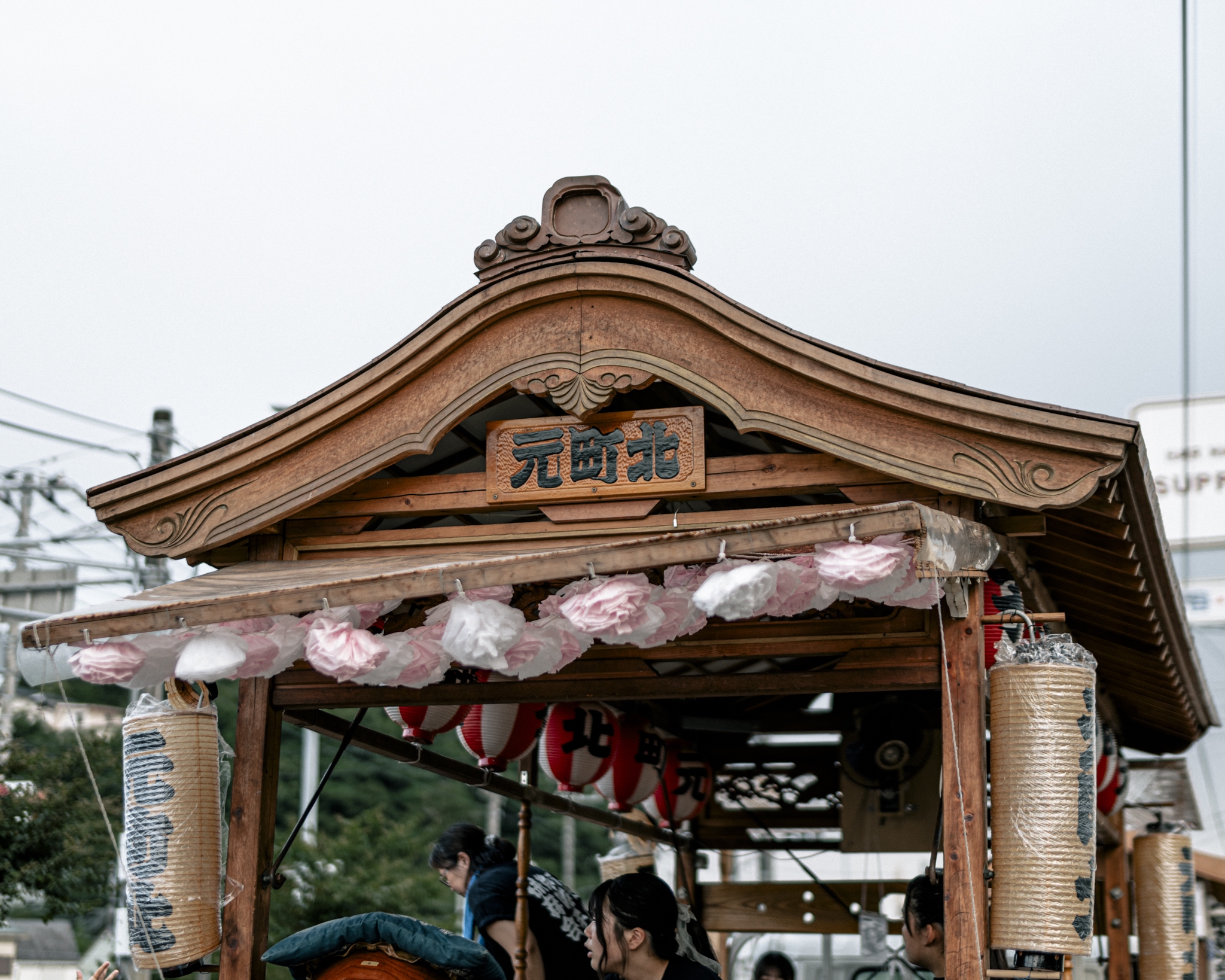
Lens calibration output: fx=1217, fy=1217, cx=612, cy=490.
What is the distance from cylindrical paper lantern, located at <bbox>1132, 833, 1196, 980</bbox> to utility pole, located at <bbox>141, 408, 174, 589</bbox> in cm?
1200

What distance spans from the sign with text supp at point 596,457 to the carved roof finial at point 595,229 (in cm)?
63

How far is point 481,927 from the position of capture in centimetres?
598

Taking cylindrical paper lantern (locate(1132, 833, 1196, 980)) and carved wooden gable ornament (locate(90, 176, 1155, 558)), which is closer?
carved wooden gable ornament (locate(90, 176, 1155, 558))

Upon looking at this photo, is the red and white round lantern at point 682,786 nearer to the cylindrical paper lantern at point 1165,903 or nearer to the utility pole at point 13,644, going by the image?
the cylindrical paper lantern at point 1165,903

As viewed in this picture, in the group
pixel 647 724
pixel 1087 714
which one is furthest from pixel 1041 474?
pixel 647 724

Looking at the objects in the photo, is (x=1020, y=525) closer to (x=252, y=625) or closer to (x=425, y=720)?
(x=252, y=625)

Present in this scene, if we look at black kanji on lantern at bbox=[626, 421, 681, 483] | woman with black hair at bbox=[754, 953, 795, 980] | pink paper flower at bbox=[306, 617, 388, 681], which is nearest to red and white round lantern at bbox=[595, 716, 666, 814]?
woman with black hair at bbox=[754, 953, 795, 980]

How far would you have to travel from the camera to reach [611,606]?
389cm

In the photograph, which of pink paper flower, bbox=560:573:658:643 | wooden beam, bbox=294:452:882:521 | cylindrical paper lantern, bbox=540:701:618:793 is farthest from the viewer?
cylindrical paper lantern, bbox=540:701:618:793

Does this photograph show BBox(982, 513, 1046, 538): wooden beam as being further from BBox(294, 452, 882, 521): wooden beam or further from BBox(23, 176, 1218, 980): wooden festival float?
BBox(294, 452, 882, 521): wooden beam

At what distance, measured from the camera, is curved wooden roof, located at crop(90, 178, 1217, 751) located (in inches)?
169

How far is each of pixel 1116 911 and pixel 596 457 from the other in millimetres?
6573

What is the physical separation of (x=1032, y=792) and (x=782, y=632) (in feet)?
3.72

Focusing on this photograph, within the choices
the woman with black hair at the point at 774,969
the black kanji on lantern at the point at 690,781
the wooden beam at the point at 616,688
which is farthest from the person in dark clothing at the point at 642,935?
the black kanji on lantern at the point at 690,781
